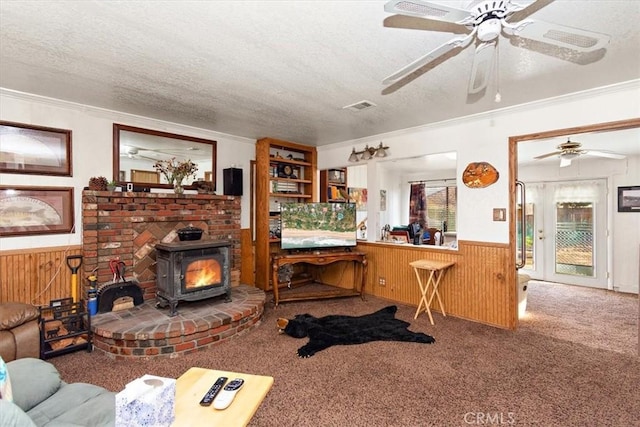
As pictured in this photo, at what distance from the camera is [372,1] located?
66.4 inches

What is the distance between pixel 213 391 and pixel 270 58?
2.15 metres

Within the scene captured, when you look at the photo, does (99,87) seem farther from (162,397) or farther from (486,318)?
(486,318)

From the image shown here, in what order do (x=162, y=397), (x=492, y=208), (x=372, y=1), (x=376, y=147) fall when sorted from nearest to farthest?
(x=162, y=397), (x=372, y=1), (x=492, y=208), (x=376, y=147)

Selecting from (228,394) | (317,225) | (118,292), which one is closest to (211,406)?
(228,394)

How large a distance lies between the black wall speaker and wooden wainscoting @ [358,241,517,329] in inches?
91.9

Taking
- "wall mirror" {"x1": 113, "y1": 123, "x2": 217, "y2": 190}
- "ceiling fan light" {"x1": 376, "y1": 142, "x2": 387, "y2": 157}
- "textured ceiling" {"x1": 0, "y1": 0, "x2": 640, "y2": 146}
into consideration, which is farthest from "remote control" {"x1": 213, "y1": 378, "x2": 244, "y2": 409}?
"ceiling fan light" {"x1": 376, "y1": 142, "x2": 387, "y2": 157}

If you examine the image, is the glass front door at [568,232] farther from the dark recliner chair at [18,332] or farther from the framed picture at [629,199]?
the dark recliner chair at [18,332]

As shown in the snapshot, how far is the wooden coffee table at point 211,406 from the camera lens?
1.27 metres

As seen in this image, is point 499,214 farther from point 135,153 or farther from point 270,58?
point 135,153

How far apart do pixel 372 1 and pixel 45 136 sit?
11.3 ft

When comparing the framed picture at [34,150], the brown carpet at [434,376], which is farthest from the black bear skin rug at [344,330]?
the framed picture at [34,150]

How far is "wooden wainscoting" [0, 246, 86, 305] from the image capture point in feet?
9.77

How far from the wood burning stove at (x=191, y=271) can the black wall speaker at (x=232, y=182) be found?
1.14 meters

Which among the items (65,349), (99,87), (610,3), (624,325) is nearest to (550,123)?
(610,3)
